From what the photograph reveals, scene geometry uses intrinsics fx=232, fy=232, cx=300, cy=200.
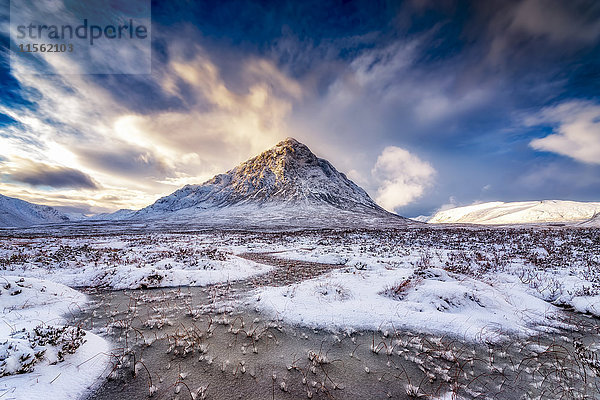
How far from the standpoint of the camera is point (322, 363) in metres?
5.33

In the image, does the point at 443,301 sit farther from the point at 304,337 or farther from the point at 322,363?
the point at 322,363

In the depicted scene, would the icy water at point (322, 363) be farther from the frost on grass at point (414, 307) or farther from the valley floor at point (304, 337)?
the frost on grass at point (414, 307)

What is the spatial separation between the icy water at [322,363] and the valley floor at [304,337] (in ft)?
0.11

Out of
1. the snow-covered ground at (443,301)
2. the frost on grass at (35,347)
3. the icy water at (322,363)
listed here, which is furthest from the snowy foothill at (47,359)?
the snow-covered ground at (443,301)

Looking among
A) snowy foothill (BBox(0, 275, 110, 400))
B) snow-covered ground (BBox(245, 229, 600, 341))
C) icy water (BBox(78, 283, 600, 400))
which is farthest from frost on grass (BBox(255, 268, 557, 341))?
snowy foothill (BBox(0, 275, 110, 400))

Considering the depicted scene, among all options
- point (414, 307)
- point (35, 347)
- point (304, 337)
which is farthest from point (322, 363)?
point (35, 347)

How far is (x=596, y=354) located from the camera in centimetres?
571

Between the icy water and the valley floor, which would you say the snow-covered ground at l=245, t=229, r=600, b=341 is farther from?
the icy water

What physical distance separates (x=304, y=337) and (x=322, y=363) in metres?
1.32

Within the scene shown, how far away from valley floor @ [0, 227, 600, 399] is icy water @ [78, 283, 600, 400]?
1.3 inches

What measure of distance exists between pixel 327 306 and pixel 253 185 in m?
189

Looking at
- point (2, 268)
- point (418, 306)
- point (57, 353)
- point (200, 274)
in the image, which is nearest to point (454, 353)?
point (418, 306)

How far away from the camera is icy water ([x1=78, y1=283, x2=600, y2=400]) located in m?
4.45

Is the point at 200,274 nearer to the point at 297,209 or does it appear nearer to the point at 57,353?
the point at 57,353
